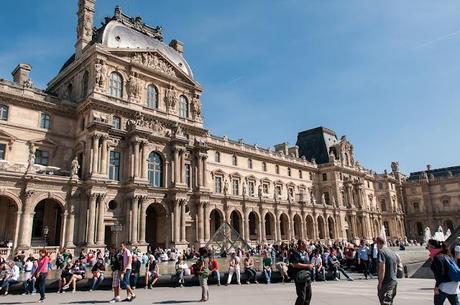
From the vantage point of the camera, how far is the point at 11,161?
3069cm

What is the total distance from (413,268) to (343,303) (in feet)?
35.7

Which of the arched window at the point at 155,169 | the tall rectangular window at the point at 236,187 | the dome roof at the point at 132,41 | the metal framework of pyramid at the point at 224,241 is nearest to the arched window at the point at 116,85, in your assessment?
the dome roof at the point at 132,41

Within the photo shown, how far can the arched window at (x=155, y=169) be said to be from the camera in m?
36.8

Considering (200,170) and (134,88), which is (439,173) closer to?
(200,170)

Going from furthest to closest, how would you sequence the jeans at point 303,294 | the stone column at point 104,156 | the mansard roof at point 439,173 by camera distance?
the mansard roof at point 439,173 → the stone column at point 104,156 → the jeans at point 303,294

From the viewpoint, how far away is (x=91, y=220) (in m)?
30.7

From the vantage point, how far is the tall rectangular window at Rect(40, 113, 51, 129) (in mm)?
33594

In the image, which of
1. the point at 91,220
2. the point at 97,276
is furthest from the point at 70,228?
the point at 97,276

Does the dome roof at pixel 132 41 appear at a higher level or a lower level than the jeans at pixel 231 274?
higher

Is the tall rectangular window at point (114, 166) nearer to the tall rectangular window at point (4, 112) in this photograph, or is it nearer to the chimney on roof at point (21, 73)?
the tall rectangular window at point (4, 112)

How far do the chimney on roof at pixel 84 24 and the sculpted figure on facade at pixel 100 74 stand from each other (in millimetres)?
5791

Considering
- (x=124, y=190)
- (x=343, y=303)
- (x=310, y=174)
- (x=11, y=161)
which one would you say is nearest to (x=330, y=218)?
(x=310, y=174)

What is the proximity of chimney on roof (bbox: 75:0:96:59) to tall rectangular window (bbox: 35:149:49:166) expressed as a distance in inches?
467

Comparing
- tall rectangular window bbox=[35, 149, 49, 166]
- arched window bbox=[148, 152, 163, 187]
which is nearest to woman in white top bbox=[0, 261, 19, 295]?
tall rectangular window bbox=[35, 149, 49, 166]
